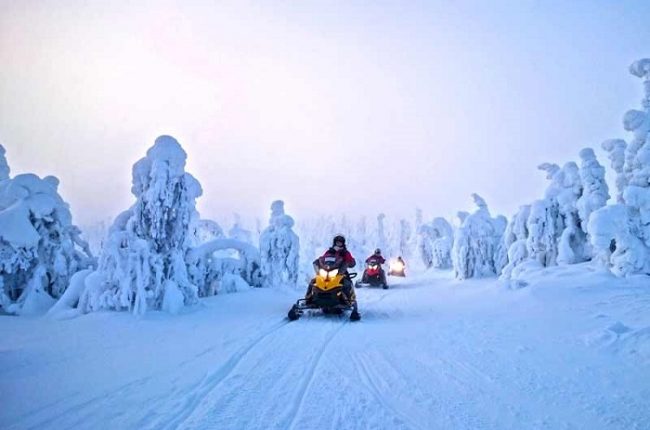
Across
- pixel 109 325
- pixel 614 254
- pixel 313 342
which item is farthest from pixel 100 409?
pixel 614 254

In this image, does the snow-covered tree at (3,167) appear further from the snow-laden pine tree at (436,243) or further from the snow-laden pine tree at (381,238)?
the snow-laden pine tree at (381,238)

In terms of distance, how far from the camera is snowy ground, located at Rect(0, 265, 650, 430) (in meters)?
4.10

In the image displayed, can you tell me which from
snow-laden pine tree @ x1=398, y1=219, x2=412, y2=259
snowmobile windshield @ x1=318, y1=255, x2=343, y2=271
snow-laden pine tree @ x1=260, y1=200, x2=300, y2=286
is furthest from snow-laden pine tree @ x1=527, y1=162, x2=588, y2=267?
snow-laden pine tree @ x1=398, y1=219, x2=412, y2=259

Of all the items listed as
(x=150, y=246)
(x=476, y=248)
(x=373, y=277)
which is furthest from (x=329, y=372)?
(x=476, y=248)

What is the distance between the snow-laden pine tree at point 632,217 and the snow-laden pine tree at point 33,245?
18230 millimetres

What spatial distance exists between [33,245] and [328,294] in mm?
9432

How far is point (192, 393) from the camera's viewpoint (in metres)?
4.71

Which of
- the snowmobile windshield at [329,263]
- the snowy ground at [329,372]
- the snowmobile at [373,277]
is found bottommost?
the snowy ground at [329,372]

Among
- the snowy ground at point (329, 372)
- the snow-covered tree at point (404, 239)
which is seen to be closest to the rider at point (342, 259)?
the snowy ground at point (329, 372)

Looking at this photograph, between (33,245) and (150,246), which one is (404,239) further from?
(33,245)

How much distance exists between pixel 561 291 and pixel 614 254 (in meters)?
3.25

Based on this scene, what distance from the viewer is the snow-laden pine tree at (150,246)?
10875 millimetres

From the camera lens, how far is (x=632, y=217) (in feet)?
48.8

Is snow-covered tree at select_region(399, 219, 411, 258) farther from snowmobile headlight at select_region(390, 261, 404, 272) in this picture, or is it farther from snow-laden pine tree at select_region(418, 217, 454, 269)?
snowmobile headlight at select_region(390, 261, 404, 272)
